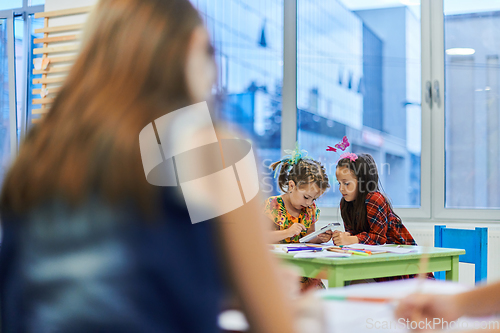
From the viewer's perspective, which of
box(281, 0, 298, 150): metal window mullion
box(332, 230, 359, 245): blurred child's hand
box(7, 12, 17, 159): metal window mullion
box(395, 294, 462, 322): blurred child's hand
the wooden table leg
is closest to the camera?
box(395, 294, 462, 322): blurred child's hand

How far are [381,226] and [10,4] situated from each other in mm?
3923

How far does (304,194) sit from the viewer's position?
292 cm

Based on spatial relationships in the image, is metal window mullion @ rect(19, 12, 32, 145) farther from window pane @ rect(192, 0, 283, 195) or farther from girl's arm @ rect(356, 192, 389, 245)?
girl's arm @ rect(356, 192, 389, 245)

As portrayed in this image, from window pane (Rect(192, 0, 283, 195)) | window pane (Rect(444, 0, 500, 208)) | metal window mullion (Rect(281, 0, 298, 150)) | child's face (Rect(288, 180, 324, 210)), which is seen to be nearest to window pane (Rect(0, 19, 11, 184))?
window pane (Rect(192, 0, 283, 195))

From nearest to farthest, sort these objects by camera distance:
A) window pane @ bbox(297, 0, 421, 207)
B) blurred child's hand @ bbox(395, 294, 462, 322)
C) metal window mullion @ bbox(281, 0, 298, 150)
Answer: blurred child's hand @ bbox(395, 294, 462, 322)
window pane @ bbox(297, 0, 421, 207)
metal window mullion @ bbox(281, 0, 298, 150)

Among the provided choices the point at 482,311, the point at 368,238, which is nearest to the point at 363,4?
the point at 368,238

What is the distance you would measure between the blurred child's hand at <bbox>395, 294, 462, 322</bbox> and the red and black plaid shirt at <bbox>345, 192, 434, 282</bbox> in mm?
2120

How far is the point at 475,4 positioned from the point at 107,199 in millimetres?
4052

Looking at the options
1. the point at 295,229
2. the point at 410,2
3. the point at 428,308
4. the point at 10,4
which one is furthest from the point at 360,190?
the point at 10,4

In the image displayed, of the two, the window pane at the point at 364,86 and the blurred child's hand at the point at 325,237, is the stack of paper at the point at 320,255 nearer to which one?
the blurred child's hand at the point at 325,237

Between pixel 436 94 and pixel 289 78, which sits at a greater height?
pixel 289 78

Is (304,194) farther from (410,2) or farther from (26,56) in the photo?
A: (26,56)

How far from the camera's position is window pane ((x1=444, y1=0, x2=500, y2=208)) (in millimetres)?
3688

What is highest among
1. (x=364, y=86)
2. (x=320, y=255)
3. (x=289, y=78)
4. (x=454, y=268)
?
(x=289, y=78)
